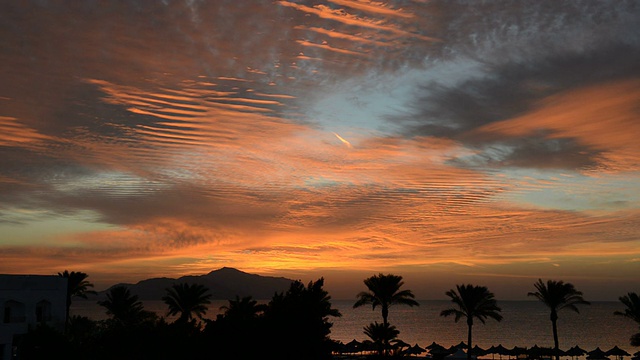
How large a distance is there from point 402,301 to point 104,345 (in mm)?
30329

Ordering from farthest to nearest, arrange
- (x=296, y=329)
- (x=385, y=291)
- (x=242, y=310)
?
(x=385, y=291) < (x=242, y=310) < (x=296, y=329)

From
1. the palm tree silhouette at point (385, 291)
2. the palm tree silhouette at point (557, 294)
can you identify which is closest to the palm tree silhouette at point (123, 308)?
the palm tree silhouette at point (385, 291)

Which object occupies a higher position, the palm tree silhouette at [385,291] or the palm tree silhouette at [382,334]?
the palm tree silhouette at [385,291]

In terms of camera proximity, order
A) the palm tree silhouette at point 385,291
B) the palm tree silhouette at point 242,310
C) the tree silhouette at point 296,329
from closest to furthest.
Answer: the tree silhouette at point 296,329 < the palm tree silhouette at point 242,310 < the palm tree silhouette at point 385,291

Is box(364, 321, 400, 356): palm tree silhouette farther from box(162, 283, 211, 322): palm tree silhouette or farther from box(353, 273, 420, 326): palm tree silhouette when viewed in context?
box(162, 283, 211, 322): palm tree silhouette

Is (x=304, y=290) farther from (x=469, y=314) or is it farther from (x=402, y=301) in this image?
(x=469, y=314)

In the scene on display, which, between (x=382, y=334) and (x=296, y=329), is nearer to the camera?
(x=296, y=329)

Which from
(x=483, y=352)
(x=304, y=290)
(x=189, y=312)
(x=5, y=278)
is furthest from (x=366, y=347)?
(x=5, y=278)

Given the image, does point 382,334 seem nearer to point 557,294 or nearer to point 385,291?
point 385,291

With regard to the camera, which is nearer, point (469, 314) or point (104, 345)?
point (104, 345)

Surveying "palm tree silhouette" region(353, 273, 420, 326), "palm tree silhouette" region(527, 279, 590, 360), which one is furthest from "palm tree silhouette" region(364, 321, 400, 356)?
"palm tree silhouette" region(527, 279, 590, 360)

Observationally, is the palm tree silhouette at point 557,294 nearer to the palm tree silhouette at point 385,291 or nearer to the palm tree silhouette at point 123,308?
the palm tree silhouette at point 385,291

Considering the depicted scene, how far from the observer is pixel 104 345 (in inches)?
1668

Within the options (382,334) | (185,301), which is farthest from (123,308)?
(382,334)
